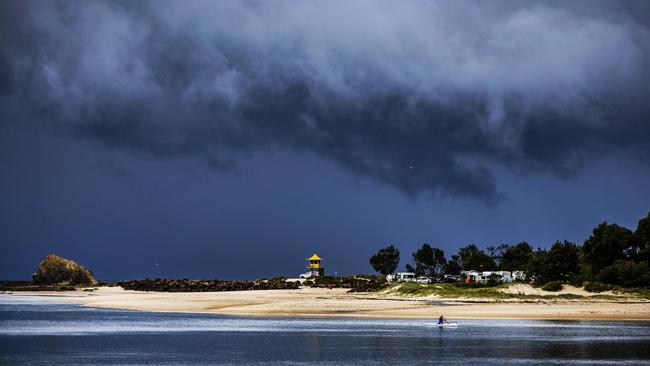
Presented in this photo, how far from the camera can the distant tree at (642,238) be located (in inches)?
3718

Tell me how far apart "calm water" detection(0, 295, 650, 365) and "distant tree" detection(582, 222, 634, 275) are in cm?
3136

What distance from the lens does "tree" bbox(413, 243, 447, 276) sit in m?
151

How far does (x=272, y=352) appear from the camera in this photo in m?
46.9

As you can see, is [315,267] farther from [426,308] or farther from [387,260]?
[426,308]

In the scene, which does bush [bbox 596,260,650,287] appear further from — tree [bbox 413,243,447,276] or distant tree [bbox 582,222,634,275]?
tree [bbox 413,243,447,276]

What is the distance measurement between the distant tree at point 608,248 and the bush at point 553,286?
243 inches

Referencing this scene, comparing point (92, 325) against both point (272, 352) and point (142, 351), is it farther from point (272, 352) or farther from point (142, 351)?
point (272, 352)

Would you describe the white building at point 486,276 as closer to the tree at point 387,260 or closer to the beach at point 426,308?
the beach at point 426,308

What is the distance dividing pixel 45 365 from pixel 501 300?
189 feet

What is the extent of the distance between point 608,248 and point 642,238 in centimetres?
433

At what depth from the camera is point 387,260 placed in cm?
17338

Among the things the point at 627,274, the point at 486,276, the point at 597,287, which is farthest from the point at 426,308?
the point at 486,276

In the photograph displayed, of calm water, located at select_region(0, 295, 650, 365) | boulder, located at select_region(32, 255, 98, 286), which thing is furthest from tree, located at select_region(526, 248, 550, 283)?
boulder, located at select_region(32, 255, 98, 286)

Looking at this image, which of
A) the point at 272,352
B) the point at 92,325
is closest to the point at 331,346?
the point at 272,352
